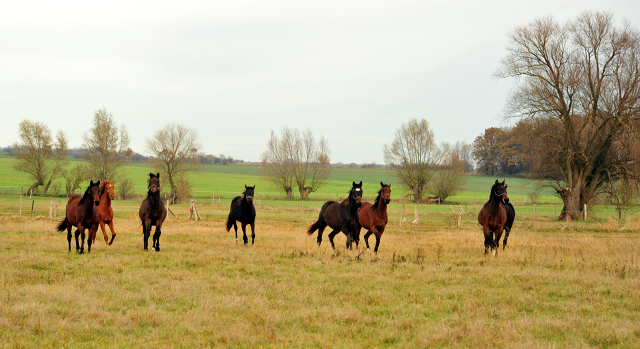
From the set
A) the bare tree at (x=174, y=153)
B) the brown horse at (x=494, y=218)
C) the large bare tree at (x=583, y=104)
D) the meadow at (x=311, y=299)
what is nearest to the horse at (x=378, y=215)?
the meadow at (x=311, y=299)

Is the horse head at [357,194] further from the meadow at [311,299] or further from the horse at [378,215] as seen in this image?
the meadow at [311,299]

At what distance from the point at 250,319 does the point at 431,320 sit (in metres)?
2.65

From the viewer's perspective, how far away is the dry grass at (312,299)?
19.5ft

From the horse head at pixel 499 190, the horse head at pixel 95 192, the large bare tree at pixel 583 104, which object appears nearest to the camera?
the horse head at pixel 95 192

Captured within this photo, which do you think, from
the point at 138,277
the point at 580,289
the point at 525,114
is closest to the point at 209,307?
the point at 138,277

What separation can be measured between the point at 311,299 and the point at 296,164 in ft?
210

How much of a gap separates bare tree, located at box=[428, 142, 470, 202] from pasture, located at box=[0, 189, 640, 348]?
49.3 metres

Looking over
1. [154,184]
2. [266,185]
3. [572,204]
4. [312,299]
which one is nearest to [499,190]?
[312,299]

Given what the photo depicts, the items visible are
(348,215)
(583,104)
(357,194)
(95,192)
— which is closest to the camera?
(95,192)

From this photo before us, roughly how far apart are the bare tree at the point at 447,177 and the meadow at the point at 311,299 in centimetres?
4871

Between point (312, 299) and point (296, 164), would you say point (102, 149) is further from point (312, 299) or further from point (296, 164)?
point (312, 299)

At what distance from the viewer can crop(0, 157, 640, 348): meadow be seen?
19.5 feet

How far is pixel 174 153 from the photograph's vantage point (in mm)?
60031

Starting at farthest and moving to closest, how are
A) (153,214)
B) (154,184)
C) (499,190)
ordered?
1. (153,214)
2. (499,190)
3. (154,184)
